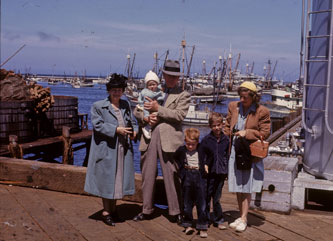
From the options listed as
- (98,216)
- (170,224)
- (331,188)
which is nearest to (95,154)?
(98,216)

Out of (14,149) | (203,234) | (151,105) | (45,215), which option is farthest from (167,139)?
(14,149)

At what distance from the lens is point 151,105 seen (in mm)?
4488

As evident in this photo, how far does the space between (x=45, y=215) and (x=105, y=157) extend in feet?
3.70

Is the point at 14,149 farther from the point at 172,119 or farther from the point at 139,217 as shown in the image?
the point at 172,119

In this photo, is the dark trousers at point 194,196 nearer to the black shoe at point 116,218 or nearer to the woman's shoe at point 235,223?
the woman's shoe at point 235,223

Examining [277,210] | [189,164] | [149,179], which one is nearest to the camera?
[189,164]

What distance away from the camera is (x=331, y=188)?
16.9 ft

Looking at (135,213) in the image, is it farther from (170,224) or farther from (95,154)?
(95,154)

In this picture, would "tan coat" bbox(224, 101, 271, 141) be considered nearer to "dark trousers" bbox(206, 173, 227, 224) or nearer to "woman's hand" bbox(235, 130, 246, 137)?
"woman's hand" bbox(235, 130, 246, 137)

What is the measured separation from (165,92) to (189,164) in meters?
0.96

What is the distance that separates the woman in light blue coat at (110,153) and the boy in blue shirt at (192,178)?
63 cm

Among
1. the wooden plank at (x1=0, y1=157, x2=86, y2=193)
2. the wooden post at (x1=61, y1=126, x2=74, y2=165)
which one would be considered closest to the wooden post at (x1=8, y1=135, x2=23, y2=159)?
the wooden post at (x1=61, y1=126, x2=74, y2=165)

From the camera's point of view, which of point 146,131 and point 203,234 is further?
point 146,131

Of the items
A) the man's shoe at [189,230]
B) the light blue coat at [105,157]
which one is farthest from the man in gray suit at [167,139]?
the man's shoe at [189,230]
